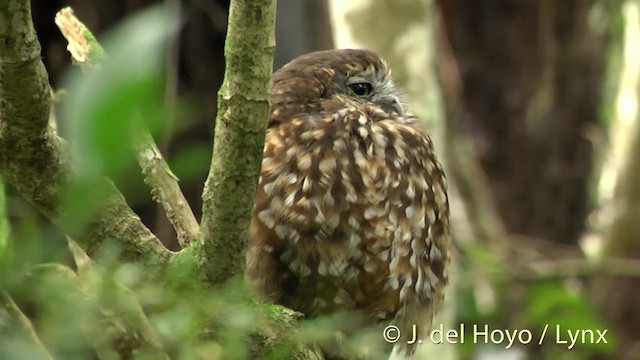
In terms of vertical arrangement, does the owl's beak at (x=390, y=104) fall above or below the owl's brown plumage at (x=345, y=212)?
above

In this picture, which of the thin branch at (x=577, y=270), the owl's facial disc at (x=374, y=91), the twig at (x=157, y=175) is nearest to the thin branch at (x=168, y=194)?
the twig at (x=157, y=175)

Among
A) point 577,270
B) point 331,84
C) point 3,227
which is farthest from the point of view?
point 577,270

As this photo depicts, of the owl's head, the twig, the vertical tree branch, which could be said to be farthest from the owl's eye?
the vertical tree branch

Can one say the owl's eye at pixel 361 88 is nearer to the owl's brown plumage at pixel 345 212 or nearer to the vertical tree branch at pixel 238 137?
the owl's brown plumage at pixel 345 212

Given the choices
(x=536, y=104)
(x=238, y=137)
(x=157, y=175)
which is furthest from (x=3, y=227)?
(x=536, y=104)

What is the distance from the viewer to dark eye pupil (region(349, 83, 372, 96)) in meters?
2.71

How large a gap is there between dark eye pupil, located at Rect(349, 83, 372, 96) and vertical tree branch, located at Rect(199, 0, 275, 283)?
106cm

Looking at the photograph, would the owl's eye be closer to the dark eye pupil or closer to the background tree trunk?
the dark eye pupil

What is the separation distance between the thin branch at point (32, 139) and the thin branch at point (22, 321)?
0.19m

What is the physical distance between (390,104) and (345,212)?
1.77 feet

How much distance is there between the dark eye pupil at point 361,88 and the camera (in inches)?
107

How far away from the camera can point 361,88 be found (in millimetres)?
2736

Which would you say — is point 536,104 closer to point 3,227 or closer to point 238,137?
point 238,137

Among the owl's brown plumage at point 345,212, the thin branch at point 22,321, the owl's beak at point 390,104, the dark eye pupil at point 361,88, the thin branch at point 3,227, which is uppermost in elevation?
the thin branch at point 3,227
